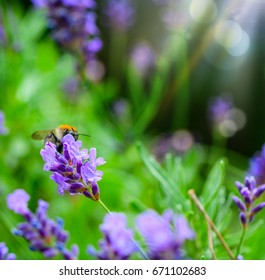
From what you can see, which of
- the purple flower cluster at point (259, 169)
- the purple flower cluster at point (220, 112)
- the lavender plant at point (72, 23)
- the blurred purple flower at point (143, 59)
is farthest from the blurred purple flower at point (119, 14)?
the purple flower cluster at point (259, 169)

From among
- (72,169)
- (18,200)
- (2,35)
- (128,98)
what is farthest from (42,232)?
(128,98)

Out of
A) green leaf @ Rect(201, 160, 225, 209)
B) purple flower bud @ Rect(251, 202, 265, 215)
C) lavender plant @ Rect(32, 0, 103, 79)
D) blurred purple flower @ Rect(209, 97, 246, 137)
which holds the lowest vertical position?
blurred purple flower @ Rect(209, 97, 246, 137)

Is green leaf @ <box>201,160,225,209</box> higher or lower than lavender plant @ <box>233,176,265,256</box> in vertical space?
lower

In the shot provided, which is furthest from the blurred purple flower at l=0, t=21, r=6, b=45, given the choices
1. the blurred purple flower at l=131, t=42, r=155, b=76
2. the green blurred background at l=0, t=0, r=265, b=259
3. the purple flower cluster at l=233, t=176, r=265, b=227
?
the purple flower cluster at l=233, t=176, r=265, b=227

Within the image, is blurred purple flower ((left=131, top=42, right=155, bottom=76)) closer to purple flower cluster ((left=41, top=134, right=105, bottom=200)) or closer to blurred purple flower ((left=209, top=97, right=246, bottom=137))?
blurred purple flower ((left=209, top=97, right=246, bottom=137))

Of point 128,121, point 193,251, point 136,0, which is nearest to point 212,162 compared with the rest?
point 128,121

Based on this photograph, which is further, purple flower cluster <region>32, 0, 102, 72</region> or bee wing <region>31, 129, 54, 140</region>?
purple flower cluster <region>32, 0, 102, 72</region>

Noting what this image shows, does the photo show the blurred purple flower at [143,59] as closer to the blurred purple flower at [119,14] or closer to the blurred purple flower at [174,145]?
the blurred purple flower at [119,14]
